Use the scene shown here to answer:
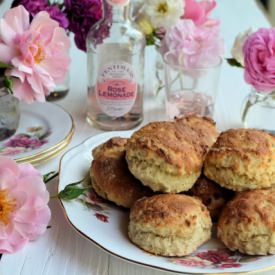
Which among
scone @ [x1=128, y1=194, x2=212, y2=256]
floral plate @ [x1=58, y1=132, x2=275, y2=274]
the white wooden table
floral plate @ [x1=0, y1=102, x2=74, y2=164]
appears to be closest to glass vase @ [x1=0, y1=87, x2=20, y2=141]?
floral plate @ [x1=0, y1=102, x2=74, y2=164]

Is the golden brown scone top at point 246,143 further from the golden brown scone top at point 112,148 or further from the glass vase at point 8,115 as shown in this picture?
the glass vase at point 8,115

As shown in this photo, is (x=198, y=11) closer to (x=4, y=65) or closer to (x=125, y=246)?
(x=4, y=65)

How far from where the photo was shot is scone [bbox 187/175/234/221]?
87 cm

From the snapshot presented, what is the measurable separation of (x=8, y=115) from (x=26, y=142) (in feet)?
0.21

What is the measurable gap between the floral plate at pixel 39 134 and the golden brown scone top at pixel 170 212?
325mm

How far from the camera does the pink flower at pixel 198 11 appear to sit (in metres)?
1.30

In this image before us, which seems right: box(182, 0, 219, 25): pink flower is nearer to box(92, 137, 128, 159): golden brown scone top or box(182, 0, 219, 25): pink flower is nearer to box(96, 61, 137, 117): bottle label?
box(96, 61, 137, 117): bottle label

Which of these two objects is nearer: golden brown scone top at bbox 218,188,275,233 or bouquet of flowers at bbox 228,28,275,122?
golden brown scone top at bbox 218,188,275,233

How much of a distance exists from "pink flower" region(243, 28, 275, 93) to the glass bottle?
0.24 metres

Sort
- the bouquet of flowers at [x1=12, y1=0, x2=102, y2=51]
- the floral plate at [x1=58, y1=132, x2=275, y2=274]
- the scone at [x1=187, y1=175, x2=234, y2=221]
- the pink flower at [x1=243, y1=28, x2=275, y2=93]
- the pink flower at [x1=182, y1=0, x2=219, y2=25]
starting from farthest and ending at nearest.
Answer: the pink flower at [x1=182, y1=0, x2=219, y2=25]
the bouquet of flowers at [x1=12, y1=0, x2=102, y2=51]
the pink flower at [x1=243, y1=28, x2=275, y2=93]
the scone at [x1=187, y1=175, x2=234, y2=221]
the floral plate at [x1=58, y1=132, x2=275, y2=274]

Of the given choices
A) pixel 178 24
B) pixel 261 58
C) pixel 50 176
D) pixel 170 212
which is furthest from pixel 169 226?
pixel 178 24

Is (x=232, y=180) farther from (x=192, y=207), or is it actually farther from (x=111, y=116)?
(x=111, y=116)

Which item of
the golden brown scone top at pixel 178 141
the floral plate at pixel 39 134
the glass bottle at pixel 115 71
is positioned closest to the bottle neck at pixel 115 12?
the glass bottle at pixel 115 71

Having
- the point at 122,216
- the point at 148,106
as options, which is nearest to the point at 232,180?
the point at 122,216
